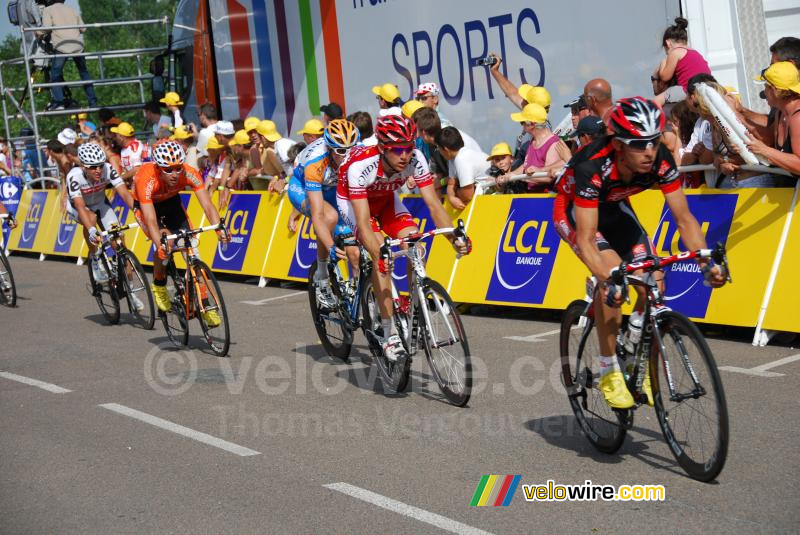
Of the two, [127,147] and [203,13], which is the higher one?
[203,13]

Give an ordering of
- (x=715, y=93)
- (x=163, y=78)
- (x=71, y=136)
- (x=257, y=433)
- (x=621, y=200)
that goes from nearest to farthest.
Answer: (x=621, y=200), (x=257, y=433), (x=715, y=93), (x=71, y=136), (x=163, y=78)

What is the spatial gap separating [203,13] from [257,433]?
14207mm

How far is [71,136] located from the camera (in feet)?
57.6

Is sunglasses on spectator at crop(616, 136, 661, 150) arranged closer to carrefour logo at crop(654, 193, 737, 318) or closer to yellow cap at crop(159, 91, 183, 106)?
carrefour logo at crop(654, 193, 737, 318)

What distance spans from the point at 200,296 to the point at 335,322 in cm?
148

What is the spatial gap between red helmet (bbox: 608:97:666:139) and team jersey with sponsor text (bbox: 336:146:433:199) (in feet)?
8.34

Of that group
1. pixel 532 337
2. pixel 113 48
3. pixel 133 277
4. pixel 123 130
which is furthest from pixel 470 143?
pixel 113 48

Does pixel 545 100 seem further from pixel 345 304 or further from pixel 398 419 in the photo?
pixel 398 419

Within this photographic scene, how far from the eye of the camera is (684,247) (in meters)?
9.29

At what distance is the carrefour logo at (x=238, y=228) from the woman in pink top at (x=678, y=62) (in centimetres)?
661

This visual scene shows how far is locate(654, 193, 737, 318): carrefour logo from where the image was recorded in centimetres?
916

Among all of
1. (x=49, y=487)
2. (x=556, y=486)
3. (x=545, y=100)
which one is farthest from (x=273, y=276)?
(x=556, y=486)

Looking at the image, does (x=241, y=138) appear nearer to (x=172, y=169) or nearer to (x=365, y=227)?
(x=172, y=169)

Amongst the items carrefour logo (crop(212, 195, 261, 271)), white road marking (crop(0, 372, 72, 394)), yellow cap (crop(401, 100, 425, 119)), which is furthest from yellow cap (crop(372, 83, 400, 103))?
white road marking (crop(0, 372, 72, 394))
